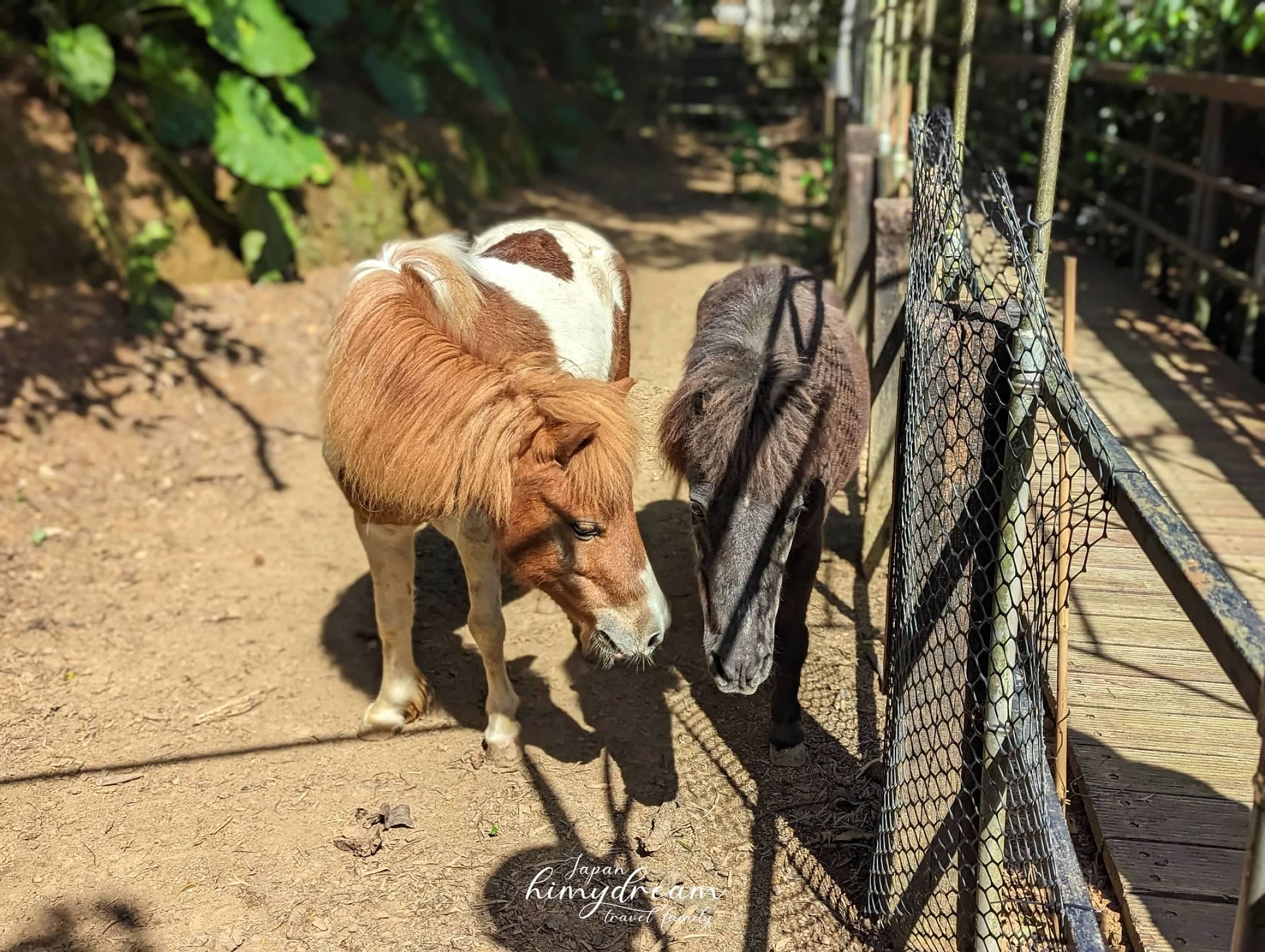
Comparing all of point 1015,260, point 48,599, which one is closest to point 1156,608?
point 1015,260

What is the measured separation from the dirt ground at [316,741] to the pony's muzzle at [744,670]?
0.64 metres

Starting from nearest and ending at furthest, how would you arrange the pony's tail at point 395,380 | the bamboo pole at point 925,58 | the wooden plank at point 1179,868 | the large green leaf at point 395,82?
the wooden plank at point 1179,868, the pony's tail at point 395,380, the bamboo pole at point 925,58, the large green leaf at point 395,82

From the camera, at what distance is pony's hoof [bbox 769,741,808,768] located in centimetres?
322

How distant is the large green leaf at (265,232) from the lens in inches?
286

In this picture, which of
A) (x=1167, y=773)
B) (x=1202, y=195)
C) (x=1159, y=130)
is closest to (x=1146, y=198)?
(x=1159, y=130)

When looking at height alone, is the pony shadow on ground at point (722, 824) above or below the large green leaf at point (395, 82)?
below

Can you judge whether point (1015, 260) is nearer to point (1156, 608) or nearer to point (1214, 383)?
point (1156, 608)

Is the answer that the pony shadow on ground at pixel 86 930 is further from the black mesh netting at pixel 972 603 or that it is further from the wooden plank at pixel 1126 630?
the wooden plank at pixel 1126 630

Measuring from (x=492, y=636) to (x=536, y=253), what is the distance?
1514 mm

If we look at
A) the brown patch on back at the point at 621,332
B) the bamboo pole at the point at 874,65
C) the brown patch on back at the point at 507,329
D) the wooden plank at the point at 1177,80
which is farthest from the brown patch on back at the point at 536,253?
the bamboo pole at the point at 874,65

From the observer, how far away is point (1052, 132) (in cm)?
211

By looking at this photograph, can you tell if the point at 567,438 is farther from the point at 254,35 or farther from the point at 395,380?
the point at 254,35

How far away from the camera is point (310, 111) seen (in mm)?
7594

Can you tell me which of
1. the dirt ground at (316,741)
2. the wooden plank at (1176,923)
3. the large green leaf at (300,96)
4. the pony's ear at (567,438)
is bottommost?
the dirt ground at (316,741)
